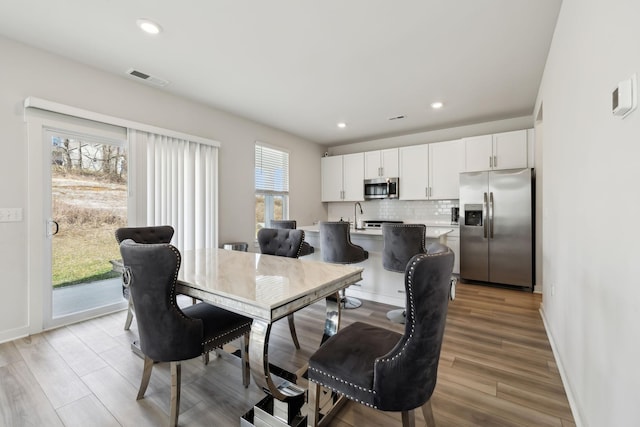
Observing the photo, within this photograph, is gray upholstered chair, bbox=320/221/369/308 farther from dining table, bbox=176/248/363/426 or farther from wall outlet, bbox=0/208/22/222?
wall outlet, bbox=0/208/22/222

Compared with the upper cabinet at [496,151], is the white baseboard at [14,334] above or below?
below

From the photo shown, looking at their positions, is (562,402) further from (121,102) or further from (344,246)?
(121,102)

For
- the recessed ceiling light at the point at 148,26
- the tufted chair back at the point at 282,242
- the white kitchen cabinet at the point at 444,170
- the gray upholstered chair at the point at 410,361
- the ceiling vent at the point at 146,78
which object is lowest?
→ the gray upholstered chair at the point at 410,361

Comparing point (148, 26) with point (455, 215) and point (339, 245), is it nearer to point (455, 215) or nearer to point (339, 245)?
point (339, 245)

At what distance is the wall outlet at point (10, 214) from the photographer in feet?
7.84

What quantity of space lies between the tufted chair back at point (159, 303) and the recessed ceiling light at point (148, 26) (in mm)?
1858

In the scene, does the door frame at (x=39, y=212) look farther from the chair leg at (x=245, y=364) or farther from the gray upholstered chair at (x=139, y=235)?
the chair leg at (x=245, y=364)

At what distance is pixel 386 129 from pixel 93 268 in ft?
15.9

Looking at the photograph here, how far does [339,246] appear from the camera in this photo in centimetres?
308

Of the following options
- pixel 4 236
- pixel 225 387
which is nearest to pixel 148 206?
pixel 4 236

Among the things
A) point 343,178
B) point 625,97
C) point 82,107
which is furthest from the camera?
point 343,178

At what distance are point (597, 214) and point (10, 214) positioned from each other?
418cm

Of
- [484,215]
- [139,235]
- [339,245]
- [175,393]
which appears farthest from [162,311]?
[484,215]

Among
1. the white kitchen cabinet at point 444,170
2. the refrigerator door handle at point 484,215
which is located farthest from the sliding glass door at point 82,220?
Result: the refrigerator door handle at point 484,215
